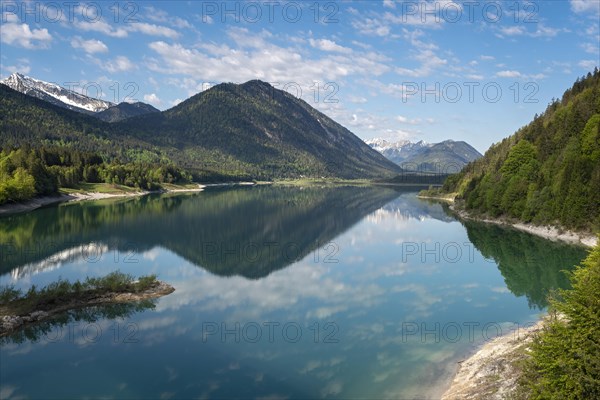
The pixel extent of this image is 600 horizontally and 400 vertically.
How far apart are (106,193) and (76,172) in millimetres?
14770

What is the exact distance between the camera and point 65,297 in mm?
42250

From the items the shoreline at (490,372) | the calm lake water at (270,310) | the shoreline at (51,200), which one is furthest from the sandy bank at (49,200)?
the shoreline at (490,372)

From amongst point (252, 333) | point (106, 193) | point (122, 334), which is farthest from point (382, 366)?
point (106, 193)

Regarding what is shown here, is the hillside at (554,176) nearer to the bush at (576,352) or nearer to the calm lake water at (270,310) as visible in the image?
the calm lake water at (270,310)

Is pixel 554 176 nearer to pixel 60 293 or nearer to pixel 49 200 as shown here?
pixel 60 293

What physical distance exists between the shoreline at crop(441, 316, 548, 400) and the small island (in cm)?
3304

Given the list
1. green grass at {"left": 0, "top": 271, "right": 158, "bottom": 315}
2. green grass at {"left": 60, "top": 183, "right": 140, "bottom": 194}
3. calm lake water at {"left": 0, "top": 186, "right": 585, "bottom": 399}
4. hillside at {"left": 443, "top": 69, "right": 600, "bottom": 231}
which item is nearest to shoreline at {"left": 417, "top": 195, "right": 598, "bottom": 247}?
hillside at {"left": 443, "top": 69, "right": 600, "bottom": 231}

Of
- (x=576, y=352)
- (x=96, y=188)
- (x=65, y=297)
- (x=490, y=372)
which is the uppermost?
(x=96, y=188)

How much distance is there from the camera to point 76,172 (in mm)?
182250

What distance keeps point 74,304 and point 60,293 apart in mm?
1855

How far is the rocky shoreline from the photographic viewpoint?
36094mm

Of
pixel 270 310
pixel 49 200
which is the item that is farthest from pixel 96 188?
pixel 270 310

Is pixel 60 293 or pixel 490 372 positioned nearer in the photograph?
pixel 490 372

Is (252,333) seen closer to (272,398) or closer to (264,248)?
(272,398)
